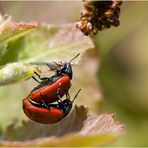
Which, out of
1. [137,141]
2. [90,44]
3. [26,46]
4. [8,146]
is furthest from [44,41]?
[137,141]

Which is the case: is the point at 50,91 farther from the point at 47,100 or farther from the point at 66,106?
the point at 66,106

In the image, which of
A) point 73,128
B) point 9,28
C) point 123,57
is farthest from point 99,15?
point 123,57

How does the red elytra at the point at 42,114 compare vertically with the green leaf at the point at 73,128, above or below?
above

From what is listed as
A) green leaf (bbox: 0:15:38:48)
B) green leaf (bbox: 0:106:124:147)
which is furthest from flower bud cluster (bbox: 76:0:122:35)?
green leaf (bbox: 0:106:124:147)

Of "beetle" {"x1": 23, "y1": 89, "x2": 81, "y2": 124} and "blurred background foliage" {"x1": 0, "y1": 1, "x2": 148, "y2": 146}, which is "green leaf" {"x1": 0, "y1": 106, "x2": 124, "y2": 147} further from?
"blurred background foliage" {"x1": 0, "y1": 1, "x2": 148, "y2": 146}

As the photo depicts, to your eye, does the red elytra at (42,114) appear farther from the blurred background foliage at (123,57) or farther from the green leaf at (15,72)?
the blurred background foliage at (123,57)

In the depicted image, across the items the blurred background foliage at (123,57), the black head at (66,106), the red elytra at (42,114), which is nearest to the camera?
the red elytra at (42,114)

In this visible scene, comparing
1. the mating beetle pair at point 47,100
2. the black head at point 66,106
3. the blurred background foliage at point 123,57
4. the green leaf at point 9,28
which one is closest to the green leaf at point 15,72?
the green leaf at point 9,28

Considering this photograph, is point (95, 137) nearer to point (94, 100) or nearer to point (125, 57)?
point (94, 100)
